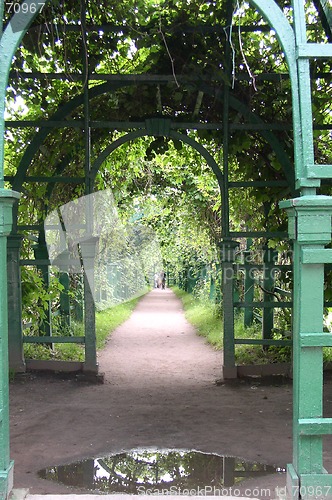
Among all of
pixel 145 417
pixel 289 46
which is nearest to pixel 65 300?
pixel 145 417

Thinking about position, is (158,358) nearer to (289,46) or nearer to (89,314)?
(89,314)

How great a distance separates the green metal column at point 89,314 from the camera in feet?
21.9

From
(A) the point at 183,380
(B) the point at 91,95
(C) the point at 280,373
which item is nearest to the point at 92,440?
(A) the point at 183,380

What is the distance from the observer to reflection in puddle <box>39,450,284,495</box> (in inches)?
146

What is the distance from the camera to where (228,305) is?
265 inches

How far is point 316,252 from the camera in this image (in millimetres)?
2801

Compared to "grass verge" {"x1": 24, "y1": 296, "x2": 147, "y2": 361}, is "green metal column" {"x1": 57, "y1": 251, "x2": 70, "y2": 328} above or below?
above

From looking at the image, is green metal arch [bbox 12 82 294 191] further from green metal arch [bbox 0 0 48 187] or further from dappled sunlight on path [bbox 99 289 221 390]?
green metal arch [bbox 0 0 48 187]

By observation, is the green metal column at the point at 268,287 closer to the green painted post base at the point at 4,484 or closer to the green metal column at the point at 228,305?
the green metal column at the point at 228,305

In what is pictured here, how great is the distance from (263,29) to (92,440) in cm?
495

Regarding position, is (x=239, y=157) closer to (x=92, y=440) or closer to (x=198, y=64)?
(x=198, y=64)

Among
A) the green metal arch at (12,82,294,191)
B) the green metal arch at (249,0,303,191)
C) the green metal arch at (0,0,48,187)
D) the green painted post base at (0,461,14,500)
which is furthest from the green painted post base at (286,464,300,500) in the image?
the green metal arch at (12,82,294,191)

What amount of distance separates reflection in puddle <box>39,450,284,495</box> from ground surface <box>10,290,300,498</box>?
4.6 inches

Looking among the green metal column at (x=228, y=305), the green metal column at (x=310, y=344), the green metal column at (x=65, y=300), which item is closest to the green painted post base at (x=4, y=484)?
the green metal column at (x=310, y=344)
